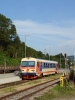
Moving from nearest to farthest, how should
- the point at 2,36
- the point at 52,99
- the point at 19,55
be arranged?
the point at 52,99, the point at 2,36, the point at 19,55

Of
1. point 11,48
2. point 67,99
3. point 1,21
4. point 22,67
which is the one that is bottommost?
point 67,99

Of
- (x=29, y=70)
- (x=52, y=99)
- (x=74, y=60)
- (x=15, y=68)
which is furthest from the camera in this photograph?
(x=15, y=68)

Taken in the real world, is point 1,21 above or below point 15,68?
above

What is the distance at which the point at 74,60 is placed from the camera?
2995 cm

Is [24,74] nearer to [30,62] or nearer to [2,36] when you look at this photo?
[30,62]

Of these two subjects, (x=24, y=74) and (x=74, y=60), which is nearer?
(x=74, y=60)

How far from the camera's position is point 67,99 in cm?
1819

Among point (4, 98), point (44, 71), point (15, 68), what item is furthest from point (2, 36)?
point (4, 98)

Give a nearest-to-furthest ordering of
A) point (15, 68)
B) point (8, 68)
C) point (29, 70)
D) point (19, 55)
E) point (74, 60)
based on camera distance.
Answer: point (74, 60)
point (29, 70)
point (8, 68)
point (15, 68)
point (19, 55)

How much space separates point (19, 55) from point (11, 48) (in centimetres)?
1140

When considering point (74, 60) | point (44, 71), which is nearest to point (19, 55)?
point (44, 71)

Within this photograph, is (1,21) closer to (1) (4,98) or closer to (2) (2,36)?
(2) (2,36)

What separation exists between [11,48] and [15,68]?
143 feet

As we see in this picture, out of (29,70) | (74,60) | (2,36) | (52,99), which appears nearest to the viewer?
(52,99)
